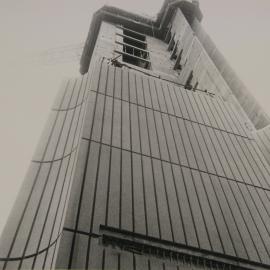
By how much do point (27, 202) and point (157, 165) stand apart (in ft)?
6.99

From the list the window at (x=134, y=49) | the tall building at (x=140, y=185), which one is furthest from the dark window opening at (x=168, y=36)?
the tall building at (x=140, y=185)

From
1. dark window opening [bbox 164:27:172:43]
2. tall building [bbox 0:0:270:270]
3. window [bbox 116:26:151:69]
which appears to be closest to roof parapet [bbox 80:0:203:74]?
dark window opening [bbox 164:27:172:43]

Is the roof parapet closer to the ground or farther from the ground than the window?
farther from the ground

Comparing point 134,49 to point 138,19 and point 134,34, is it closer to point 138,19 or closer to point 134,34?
point 134,34

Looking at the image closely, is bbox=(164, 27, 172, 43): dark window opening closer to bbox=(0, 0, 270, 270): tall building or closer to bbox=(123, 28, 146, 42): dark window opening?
bbox=(123, 28, 146, 42): dark window opening

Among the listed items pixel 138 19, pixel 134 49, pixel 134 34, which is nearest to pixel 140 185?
pixel 134 49

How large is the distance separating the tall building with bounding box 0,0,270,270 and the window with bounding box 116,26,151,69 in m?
9.11

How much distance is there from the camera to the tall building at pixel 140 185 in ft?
13.5

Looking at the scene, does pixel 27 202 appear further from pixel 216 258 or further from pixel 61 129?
pixel 216 258

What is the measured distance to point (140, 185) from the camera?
5121mm

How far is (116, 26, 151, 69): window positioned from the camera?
17922 mm

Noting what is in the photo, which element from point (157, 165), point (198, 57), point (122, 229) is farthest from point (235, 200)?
point (198, 57)

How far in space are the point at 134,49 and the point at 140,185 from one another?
1583cm

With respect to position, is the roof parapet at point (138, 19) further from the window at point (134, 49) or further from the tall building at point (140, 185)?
the tall building at point (140, 185)
